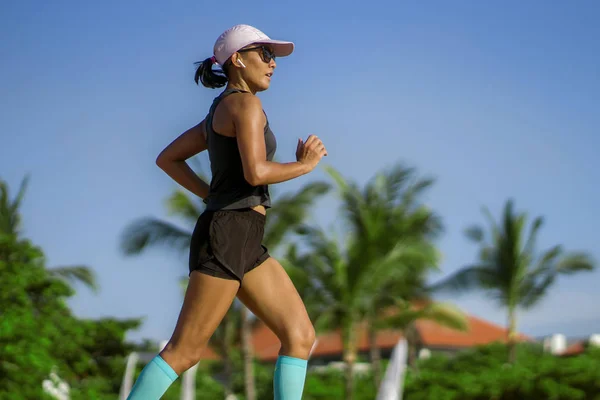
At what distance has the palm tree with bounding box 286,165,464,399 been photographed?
Answer: 78.2ft

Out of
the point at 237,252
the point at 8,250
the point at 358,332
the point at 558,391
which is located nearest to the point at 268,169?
the point at 237,252

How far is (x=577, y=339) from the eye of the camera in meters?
47.9

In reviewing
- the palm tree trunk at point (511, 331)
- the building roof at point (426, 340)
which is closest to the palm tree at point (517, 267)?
the palm tree trunk at point (511, 331)

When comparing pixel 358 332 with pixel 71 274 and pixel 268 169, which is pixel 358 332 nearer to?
Result: pixel 71 274

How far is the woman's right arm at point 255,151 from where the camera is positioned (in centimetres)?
345

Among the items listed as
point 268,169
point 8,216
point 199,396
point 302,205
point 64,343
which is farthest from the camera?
point 199,396

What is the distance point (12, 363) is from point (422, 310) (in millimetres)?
13722

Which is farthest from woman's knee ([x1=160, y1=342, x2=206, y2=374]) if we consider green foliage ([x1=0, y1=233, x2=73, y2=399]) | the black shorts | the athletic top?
green foliage ([x1=0, y1=233, x2=73, y2=399])

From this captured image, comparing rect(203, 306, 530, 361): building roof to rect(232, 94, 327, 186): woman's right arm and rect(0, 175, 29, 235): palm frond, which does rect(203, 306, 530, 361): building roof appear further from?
rect(232, 94, 327, 186): woman's right arm

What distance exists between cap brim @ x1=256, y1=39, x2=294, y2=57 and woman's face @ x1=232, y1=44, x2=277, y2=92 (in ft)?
0.08

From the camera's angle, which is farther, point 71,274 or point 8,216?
point 8,216

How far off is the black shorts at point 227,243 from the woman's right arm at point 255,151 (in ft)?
0.57

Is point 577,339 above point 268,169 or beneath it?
above

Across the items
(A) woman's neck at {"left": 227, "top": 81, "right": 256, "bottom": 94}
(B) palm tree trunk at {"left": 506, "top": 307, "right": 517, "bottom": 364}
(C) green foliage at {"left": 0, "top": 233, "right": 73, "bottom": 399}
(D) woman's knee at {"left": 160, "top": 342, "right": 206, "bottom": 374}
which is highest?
(B) palm tree trunk at {"left": 506, "top": 307, "right": 517, "bottom": 364}
